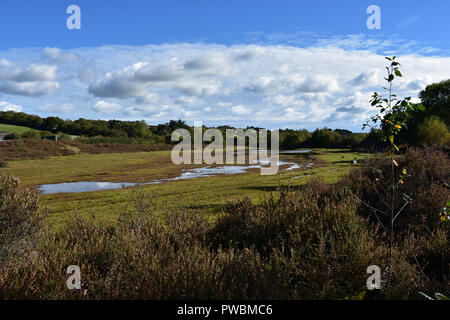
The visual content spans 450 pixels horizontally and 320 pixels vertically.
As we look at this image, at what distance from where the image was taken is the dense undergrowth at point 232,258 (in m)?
3.98

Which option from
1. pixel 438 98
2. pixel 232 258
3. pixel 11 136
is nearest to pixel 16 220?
pixel 232 258

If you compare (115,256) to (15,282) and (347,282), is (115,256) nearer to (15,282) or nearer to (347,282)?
(15,282)

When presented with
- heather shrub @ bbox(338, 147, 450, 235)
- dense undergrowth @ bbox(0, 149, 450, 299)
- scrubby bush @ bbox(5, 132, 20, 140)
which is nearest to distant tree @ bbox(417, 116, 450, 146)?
heather shrub @ bbox(338, 147, 450, 235)

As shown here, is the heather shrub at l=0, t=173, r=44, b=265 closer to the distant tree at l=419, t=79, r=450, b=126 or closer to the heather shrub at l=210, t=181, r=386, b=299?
the heather shrub at l=210, t=181, r=386, b=299

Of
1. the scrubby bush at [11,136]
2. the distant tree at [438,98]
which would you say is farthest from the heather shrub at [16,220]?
the scrubby bush at [11,136]

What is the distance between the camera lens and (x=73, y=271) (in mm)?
4445

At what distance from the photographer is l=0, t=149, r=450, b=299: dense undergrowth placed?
3.98 metres

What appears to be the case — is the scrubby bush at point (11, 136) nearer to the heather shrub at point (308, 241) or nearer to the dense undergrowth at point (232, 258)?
the dense undergrowth at point (232, 258)

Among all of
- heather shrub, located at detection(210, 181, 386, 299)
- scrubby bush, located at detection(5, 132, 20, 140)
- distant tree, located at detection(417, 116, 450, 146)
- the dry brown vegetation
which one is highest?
scrubby bush, located at detection(5, 132, 20, 140)
